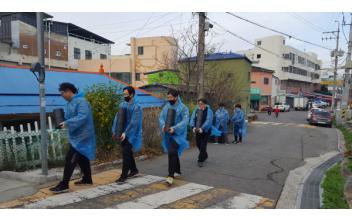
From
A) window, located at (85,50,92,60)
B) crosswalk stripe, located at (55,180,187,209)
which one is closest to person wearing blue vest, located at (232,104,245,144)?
crosswalk stripe, located at (55,180,187,209)

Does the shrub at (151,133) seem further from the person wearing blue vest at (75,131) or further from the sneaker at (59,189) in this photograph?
the sneaker at (59,189)

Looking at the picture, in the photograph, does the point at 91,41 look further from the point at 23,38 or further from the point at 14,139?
the point at 14,139

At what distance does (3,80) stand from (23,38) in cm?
2697

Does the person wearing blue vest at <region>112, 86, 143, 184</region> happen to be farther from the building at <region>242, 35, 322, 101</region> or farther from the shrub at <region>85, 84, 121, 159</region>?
the building at <region>242, 35, 322, 101</region>

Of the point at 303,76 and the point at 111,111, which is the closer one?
the point at 111,111

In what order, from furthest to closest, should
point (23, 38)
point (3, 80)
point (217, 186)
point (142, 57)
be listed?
point (142, 57)
point (23, 38)
point (3, 80)
point (217, 186)

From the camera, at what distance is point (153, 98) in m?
13.8

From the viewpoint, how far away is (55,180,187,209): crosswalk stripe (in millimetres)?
4436

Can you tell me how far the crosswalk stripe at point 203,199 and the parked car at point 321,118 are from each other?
73.5 ft

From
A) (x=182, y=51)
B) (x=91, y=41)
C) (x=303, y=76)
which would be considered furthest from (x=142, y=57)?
(x=303, y=76)

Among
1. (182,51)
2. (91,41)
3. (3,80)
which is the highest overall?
(91,41)

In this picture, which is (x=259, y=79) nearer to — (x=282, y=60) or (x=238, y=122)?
(x=282, y=60)

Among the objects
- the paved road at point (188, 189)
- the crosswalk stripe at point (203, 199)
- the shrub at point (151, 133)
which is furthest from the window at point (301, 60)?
the crosswalk stripe at point (203, 199)

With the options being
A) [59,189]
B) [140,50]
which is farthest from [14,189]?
[140,50]
